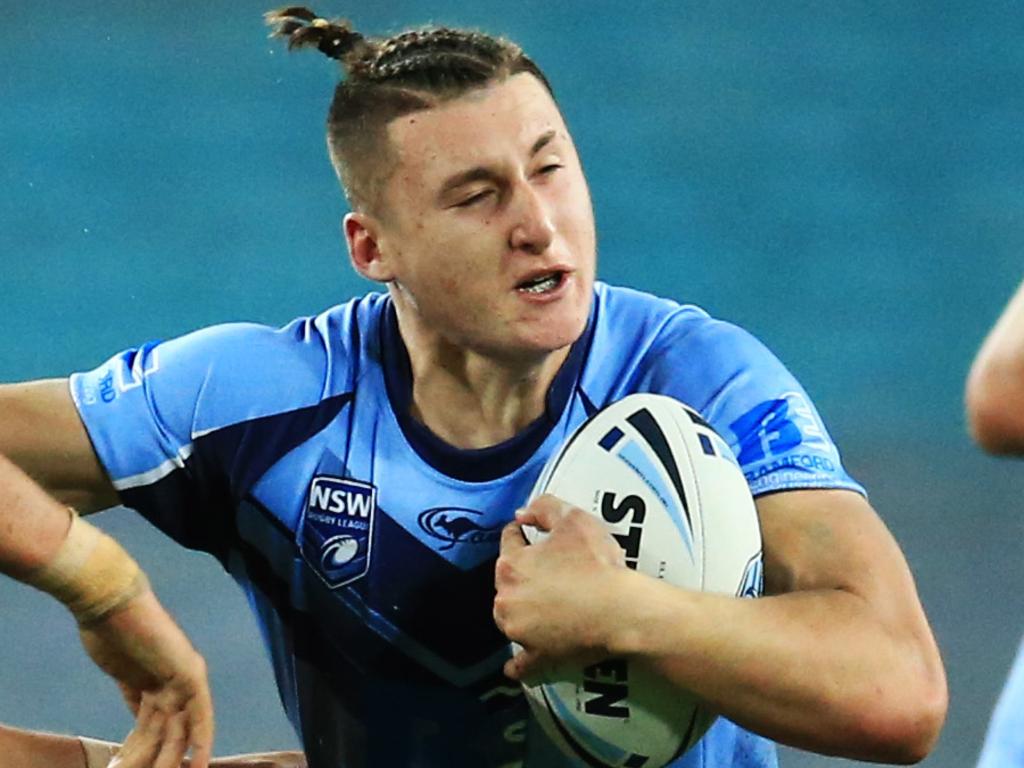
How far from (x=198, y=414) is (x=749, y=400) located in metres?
0.77

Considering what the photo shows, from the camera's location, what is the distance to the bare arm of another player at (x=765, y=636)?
254 centimetres

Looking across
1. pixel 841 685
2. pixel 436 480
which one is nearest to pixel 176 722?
pixel 436 480

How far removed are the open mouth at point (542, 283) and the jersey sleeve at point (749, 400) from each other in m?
0.23

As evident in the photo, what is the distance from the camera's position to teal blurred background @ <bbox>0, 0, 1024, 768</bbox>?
6.11 metres

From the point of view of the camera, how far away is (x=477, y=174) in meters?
2.86

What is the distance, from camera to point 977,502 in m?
5.41

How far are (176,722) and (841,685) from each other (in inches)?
31.8

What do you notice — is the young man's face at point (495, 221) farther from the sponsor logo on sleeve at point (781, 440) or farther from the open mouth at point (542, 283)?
the sponsor logo on sleeve at point (781, 440)

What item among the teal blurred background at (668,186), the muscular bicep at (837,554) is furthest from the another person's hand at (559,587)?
the teal blurred background at (668,186)

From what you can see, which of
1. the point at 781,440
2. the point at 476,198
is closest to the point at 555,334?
the point at 476,198

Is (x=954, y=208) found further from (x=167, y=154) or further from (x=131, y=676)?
(x=131, y=676)

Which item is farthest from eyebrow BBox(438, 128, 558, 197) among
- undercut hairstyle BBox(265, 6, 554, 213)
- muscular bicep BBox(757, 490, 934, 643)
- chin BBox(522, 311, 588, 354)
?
muscular bicep BBox(757, 490, 934, 643)

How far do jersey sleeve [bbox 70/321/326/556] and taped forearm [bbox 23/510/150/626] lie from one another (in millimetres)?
421

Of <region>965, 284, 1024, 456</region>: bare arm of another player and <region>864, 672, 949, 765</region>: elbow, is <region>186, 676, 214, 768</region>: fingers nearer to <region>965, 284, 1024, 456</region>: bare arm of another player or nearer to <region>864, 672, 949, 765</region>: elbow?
<region>864, 672, 949, 765</region>: elbow
